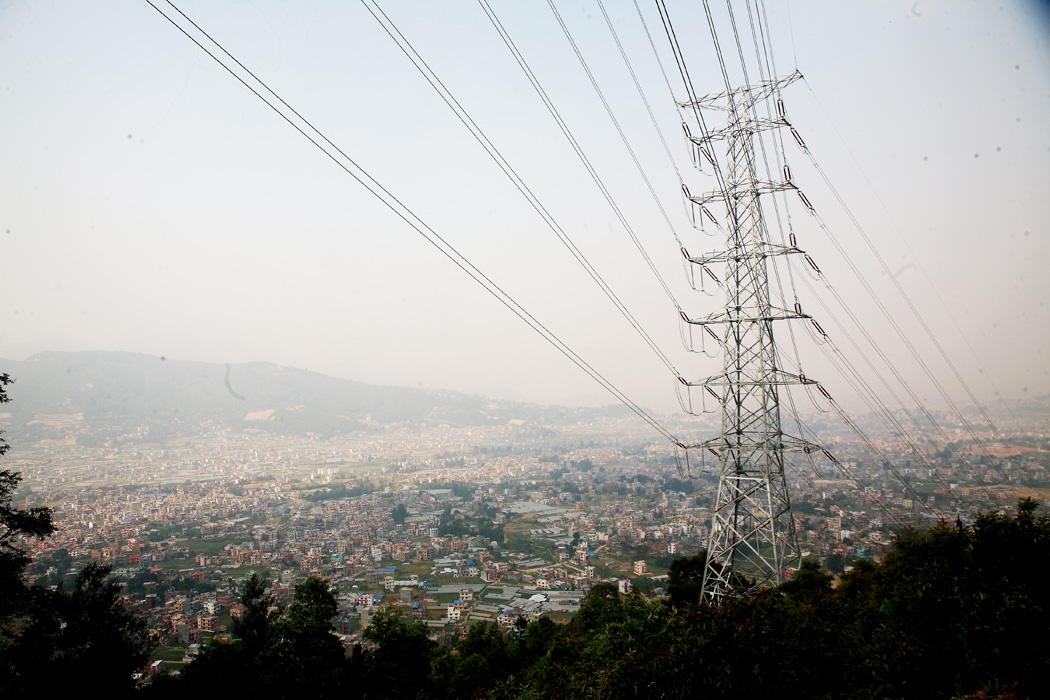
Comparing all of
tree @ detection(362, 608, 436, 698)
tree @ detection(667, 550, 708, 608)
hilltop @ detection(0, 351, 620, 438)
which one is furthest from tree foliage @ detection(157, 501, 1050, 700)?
hilltop @ detection(0, 351, 620, 438)

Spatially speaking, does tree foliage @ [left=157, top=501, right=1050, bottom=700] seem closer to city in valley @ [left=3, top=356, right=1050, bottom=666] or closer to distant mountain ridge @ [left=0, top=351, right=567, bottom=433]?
city in valley @ [left=3, top=356, right=1050, bottom=666]

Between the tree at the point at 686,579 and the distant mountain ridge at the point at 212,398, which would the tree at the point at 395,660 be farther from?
the distant mountain ridge at the point at 212,398

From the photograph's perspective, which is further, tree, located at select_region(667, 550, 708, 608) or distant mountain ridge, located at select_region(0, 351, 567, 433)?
distant mountain ridge, located at select_region(0, 351, 567, 433)

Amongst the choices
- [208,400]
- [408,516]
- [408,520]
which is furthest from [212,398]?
[408,520]

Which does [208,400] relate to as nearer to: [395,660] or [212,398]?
[212,398]

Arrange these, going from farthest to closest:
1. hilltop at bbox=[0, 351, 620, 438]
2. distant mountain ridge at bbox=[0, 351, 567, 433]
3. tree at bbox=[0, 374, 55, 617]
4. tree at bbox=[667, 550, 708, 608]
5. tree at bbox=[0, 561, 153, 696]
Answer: distant mountain ridge at bbox=[0, 351, 567, 433]
hilltop at bbox=[0, 351, 620, 438]
tree at bbox=[667, 550, 708, 608]
tree at bbox=[0, 561, 153, 696]
tree at bbox=[0, 374, 55, 617]

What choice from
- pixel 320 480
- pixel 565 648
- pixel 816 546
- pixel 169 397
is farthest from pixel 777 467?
pixel 169 397

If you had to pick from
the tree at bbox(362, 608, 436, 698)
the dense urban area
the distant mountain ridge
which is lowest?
the dense urban area
